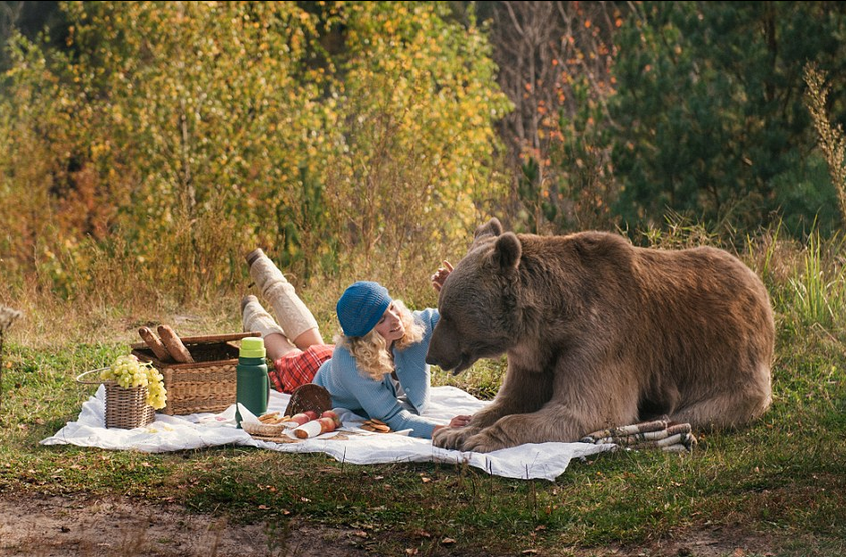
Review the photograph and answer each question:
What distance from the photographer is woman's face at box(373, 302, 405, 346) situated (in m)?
5.36

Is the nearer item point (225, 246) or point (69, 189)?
point (225, 246)

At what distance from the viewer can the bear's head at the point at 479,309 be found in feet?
15.5

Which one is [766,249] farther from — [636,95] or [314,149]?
[314,149]

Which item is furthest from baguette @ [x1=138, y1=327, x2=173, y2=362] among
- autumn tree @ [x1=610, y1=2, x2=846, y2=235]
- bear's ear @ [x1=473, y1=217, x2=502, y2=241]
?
autumn tree @ [x1=610, y1=2, x2=846, y2=235]

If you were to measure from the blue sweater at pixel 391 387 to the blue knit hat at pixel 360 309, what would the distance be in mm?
178

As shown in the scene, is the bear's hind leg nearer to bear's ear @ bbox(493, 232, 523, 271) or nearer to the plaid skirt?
bear's ear @ bbox(493, 232, 523, 271)

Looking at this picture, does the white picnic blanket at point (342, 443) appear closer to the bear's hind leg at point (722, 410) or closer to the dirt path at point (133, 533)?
the bear's hind leg at point (722, 410)

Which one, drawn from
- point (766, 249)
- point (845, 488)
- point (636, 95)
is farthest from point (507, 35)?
point (845, 488)

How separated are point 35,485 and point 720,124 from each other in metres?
7.22

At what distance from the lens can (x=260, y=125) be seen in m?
13.4

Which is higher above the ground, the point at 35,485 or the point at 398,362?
the point at 398,362

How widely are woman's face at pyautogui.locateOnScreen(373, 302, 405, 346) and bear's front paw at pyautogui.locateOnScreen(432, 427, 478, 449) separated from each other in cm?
68

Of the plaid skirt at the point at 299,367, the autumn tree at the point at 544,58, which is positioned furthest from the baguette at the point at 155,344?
the autumn tree at the point at 544,58

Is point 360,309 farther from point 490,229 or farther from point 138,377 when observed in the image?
point 138,377
